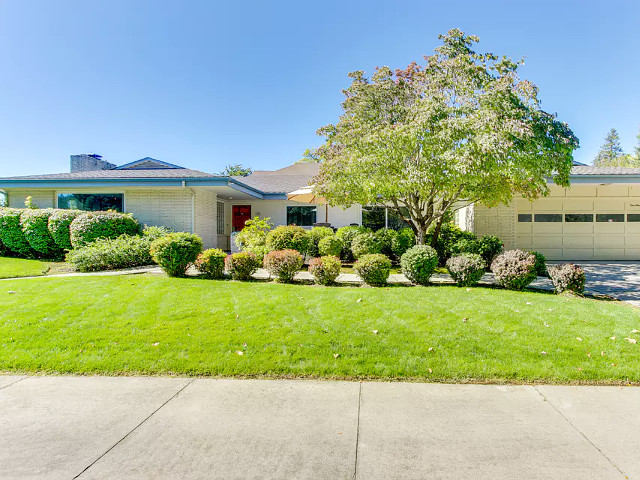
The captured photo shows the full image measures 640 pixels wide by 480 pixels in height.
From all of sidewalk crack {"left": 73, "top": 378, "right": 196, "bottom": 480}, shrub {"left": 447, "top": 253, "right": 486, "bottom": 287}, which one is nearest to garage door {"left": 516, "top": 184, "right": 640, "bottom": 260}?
shrub {"left": 447, "top": 253, "right": 486, "bottom": 287}

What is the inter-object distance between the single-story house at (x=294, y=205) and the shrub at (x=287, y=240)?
3.12m

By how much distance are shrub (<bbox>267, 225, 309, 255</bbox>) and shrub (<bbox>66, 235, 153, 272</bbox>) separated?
3669 mm

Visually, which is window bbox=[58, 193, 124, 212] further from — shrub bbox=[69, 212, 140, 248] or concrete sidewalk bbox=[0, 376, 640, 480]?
concrete sidewalk bbox=[0, 376, 640, 480]

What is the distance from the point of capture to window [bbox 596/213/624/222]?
47.3 ft

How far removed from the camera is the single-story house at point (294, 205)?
41.1 feet

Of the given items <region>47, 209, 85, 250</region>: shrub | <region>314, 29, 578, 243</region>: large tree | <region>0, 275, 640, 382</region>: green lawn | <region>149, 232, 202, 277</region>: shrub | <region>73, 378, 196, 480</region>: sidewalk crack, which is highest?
<region>314, 29, 578, 243</region>: large tree

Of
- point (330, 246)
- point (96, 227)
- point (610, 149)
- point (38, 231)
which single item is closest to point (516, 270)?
point (330, 246)

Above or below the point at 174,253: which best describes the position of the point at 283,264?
below

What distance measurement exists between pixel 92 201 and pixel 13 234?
108 inches

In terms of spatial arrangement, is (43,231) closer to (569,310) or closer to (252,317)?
(252,317)

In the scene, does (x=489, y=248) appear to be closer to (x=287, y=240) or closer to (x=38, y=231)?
(x=287, y=240)

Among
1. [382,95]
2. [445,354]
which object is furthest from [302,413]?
[382,95]

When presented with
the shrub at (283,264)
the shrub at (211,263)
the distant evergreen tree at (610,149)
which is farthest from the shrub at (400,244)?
the distant evergreen tree at (610,149)

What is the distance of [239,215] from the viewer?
57.4 feet
